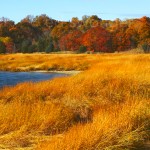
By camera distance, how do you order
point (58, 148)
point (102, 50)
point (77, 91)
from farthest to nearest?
point (102, 50) < point (77, 91) < point (58, 148)

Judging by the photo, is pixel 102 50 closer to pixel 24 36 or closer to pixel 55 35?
pixel 55 35

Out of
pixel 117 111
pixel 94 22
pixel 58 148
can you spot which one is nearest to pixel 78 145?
pixel 58 148

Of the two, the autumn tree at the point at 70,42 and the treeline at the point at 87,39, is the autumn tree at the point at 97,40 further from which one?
the autumn tree at the point at 70,42

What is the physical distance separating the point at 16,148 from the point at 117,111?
2765 millimetres

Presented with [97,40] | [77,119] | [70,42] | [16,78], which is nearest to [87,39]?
[97,40]

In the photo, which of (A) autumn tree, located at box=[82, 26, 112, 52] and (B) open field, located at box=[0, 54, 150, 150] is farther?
(A) autumn tree, located at box=[82, 26, 112, 52]

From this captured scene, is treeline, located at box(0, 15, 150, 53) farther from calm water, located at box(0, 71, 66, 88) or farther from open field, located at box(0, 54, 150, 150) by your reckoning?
open field, located at box(0, 54, 150, 150)

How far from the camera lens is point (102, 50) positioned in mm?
75688

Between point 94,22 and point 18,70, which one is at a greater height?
point 94,22

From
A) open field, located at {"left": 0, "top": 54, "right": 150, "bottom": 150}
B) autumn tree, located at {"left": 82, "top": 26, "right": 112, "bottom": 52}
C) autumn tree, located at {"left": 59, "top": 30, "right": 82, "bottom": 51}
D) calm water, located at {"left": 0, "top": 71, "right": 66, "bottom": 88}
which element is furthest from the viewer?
autumn tree, located at {"left": 59, "top": 30, "right": 82, "bottom": 51}

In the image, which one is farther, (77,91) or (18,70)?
(18,70)

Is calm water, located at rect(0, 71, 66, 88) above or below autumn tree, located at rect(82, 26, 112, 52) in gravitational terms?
below

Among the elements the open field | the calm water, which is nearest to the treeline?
the calm water

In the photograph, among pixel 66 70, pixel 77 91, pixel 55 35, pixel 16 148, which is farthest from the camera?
pixel 55 35
